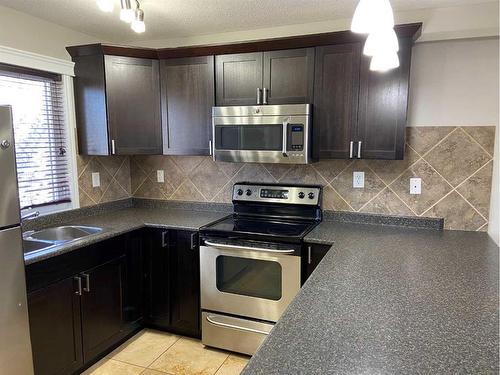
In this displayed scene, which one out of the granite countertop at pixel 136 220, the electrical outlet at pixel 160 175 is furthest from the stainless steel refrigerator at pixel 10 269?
the electrical outlet at pixel 160 175

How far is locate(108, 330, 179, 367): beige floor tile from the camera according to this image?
8.18 feet

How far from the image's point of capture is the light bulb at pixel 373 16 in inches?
45.3

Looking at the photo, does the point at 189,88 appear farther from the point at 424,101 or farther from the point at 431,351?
the point at 431,351

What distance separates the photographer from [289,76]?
2469 millimetres

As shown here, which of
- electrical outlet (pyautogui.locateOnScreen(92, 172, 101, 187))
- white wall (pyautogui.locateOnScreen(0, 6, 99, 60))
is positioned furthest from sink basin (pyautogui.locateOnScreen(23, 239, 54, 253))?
white wall (pyautogui.locateOnScreen(0, 6, 99, 60))

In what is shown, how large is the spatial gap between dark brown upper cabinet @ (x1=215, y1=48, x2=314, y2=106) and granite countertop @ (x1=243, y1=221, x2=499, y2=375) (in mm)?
1133

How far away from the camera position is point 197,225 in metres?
2.63

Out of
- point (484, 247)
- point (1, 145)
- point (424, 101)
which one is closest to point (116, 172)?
point (1, 145)

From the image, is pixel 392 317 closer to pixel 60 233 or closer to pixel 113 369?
pixel 113 369

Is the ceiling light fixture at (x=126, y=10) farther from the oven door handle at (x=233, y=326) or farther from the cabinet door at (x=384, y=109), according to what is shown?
the oven door handle at (x=233, y=326)

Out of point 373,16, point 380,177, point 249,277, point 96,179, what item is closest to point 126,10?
point 373,16

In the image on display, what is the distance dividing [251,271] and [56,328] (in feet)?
3.99

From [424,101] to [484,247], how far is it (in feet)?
3.35

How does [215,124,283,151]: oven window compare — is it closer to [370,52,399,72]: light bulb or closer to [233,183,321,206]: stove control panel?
[233,183,321,206]: stove control panel
